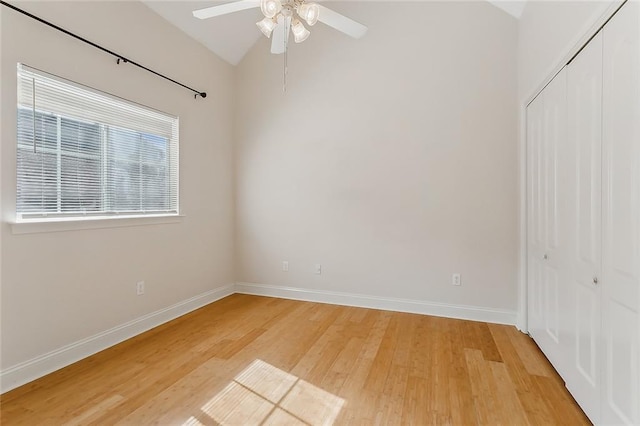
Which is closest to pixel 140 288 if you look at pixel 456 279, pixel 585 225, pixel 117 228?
pixel 117 228

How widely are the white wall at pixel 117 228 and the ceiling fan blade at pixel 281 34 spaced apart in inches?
52.7

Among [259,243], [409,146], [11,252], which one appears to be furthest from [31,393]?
[409,146]

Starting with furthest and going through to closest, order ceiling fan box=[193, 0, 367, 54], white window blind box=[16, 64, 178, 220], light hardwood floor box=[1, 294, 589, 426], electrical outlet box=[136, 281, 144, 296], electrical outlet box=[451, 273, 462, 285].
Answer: electrical outlet box=[451, 273, 462, 285] → electrical outlet box=[136, 281, 144, 296] → white window blind box=[16, 64, 178, 220] → ceiling fan box=[193, 0, 367, 54] → light hardwood floor box=[1, 294, 589, 426]

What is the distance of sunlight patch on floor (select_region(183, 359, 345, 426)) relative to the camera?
1.77m

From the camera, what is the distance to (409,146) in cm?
348

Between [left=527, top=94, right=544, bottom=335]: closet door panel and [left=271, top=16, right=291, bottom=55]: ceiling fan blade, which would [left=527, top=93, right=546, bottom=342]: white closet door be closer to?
[left=527, top=94, right=544, bottom=335]: closet door panel

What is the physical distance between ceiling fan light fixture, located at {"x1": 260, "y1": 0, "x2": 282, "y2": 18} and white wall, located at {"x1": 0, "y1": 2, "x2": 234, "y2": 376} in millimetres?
1580

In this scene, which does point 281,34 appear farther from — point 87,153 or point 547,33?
point 547,33

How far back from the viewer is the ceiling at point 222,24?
3051mm

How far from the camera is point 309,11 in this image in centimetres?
200

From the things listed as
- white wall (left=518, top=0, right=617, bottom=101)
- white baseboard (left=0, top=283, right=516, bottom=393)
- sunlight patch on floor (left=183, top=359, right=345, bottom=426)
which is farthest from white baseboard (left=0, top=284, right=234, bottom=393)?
white wall (left=518, top=0, right=617, bottom=101)

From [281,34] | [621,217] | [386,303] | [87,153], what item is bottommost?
[386,303]

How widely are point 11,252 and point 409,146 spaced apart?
3.43 meters

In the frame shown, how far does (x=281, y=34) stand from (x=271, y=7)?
0.54m
